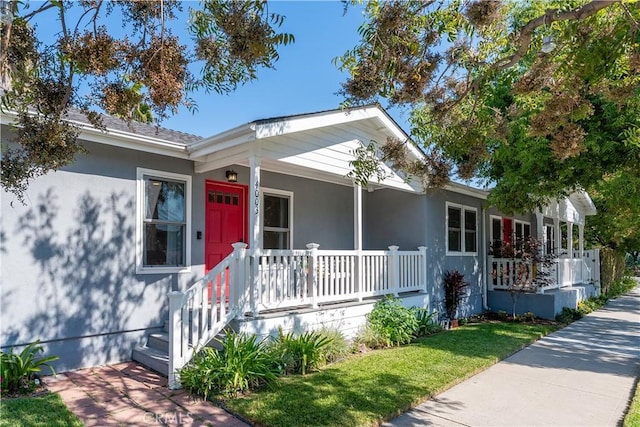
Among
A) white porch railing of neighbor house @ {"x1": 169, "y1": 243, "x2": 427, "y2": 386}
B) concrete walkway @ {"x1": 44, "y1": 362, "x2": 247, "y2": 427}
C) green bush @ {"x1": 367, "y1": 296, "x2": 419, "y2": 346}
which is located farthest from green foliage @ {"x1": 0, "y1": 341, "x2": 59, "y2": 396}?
green bush @ {"x1": 367, "y1": 296, "x2": 419, "y2": 346}

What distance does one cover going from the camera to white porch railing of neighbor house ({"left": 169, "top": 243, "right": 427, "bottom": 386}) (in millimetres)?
5387

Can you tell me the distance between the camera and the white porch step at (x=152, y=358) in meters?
5.73

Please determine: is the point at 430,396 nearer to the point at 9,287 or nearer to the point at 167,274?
the point at 167,274

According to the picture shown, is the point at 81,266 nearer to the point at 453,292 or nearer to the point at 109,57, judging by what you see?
the point at 109,57

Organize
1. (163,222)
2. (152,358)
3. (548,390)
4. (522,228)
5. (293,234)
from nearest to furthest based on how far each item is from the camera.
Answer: (548,390) → (152,358) → (163,222) → (293,234) → (522,228)

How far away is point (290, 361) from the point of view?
19.2ft

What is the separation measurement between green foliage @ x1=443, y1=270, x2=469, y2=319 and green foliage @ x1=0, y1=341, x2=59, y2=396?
8.25 metres

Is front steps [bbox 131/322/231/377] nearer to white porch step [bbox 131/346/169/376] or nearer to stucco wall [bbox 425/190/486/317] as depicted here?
white porch step [bbox 131/346/169/376]

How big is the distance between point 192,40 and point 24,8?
123 centimetres

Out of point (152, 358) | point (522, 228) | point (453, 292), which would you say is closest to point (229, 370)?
point (152, 358)

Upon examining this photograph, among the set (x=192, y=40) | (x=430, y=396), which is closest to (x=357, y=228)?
(x=430, y=396)

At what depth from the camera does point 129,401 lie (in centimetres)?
478

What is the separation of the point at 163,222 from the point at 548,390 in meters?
6.16

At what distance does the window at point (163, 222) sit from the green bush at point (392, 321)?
3.59 m
